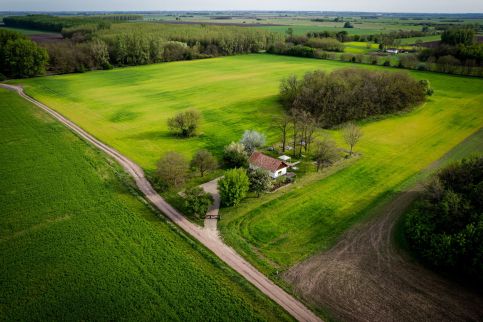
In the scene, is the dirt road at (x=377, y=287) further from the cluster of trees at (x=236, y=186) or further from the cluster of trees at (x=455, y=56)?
the cluster of trees at (x=455, y=56)

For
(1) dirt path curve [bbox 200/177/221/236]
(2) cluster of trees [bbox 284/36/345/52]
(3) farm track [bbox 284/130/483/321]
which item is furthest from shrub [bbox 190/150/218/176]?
(2) cluster of trees [bbox 284/36/345/52]

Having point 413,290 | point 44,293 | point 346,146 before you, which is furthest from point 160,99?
point 413,290

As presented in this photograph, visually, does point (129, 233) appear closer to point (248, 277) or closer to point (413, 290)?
point (248, 277)

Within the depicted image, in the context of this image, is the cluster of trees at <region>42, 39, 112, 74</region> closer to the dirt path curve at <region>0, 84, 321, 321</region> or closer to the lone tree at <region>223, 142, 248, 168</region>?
the dirt path curve at <region>0, 84, 321, 321</region>

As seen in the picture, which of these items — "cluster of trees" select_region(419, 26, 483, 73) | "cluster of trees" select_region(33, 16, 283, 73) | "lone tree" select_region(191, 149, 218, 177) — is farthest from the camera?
"cluster of trees" select_region(33, 16, 283, 73)

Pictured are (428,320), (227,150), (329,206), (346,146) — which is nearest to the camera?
(428,320)

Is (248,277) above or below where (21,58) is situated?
below

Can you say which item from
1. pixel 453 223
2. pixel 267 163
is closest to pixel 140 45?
pixel 267 163
